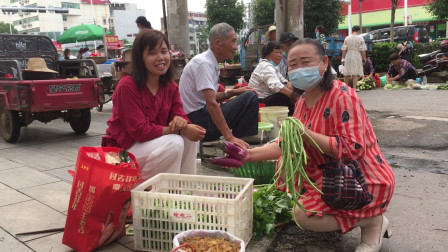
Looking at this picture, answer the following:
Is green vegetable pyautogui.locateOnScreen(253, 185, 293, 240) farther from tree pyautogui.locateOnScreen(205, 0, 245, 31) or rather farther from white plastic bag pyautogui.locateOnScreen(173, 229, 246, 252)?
tree pyautogui.locateOnScreen(205, 0, 245, 31)

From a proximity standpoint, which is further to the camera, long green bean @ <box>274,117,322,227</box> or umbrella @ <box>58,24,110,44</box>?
umbrella @ <box>58,24,110,44</box>

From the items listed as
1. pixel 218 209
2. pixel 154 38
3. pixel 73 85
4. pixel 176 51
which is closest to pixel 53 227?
pixel 218 209


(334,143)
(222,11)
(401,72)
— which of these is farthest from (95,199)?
(222,11)

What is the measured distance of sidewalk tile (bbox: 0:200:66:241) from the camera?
2.96 m

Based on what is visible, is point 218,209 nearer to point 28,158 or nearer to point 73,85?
point 28,158

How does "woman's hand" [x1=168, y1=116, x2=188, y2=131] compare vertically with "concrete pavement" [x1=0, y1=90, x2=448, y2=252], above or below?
above

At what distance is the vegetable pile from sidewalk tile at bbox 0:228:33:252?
37.1ft

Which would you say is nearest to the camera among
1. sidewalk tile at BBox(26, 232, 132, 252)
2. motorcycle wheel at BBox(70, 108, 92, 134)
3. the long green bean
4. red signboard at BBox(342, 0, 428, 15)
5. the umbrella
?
the long green bean

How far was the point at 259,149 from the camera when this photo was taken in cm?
276

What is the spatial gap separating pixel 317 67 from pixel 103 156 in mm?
1464

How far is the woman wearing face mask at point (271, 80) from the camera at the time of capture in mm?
5438

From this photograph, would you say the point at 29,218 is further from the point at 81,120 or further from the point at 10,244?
the point at 81,120

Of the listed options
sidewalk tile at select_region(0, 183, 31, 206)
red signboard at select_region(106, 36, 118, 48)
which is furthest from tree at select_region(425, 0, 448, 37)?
red signboard at select_region(106, 36, 118, 48)

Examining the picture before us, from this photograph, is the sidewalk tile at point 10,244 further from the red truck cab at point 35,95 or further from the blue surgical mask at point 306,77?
the red truck cab at point 35,95
